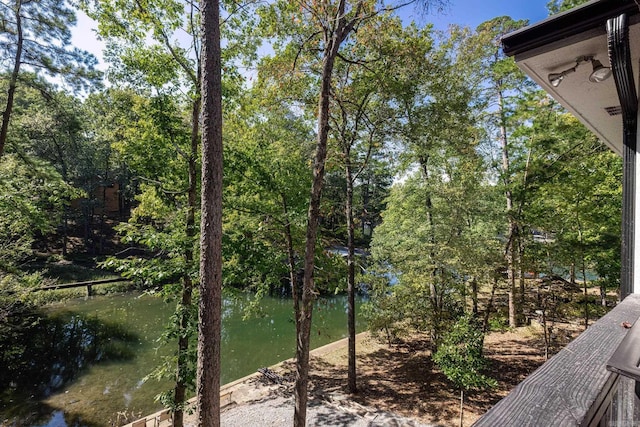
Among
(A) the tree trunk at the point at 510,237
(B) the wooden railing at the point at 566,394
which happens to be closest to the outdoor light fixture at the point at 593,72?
(B) the wooden railing at the point at 566,394

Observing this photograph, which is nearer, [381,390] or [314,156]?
[314,156]

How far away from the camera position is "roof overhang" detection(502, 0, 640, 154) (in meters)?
1.51

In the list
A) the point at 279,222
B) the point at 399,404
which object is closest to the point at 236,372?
the point at 399,404

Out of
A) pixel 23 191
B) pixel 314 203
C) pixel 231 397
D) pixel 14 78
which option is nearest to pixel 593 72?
pixel 314 203

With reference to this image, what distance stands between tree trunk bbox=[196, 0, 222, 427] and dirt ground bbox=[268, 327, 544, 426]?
544 centimetres

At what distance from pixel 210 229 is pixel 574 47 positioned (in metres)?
3.75

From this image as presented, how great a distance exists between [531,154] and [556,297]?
14.1ft

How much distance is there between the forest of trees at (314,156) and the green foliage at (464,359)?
0.64 metres

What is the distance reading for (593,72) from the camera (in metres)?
1.82

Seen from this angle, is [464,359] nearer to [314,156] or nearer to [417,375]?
[417,375]

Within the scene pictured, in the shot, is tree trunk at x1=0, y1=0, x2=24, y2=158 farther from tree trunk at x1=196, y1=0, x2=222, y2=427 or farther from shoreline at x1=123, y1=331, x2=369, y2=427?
shoreline at x1=123, y1=331, x2=369, y2=427

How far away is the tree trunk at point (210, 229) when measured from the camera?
12.4 feet

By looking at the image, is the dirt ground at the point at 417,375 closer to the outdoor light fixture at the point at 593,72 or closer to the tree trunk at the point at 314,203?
the tree trunk at the point at 314,203

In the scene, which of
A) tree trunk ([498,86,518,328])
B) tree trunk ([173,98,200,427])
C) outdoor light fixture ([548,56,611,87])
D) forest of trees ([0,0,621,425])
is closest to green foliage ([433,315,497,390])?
forest of trees ([0,0,621,425])
